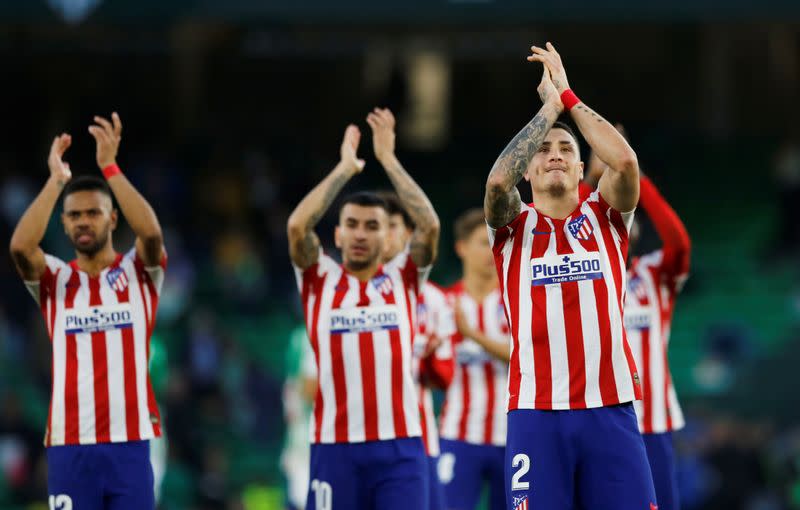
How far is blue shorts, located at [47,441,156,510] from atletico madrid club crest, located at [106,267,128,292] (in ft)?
3.14

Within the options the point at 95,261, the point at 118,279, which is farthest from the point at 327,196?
the point at 95,261

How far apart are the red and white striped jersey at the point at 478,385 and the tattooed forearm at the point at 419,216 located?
155 cm

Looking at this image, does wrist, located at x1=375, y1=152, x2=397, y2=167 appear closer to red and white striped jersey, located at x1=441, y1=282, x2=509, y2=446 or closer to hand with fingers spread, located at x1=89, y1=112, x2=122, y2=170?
hand with fingers spread, located at x1=89, y1=112, x2=122, y2=170

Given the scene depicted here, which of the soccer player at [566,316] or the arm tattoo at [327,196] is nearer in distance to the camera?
the soccer player at [566,316]

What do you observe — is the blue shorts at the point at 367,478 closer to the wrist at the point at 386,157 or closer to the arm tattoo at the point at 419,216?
the arm tattoo at the point at 419,216

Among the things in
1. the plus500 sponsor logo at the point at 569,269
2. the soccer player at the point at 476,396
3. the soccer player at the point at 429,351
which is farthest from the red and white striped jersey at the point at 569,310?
the soccer player at the point at 476,396

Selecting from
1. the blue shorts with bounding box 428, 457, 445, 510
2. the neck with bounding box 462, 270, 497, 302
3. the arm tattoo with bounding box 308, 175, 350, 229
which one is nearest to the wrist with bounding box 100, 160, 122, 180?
the arm tattoo with bounding box 308, 175, 350, 229

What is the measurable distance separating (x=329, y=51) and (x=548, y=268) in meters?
15.6

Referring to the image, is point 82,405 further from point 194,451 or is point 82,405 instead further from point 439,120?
point 439,120

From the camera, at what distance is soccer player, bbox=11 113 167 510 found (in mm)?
8289

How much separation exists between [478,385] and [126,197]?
3401 millimetres

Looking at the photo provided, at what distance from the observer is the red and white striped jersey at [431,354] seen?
31.6 feet

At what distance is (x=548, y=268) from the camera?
7340 millimetres

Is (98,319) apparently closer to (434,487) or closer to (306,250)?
(306,250)
